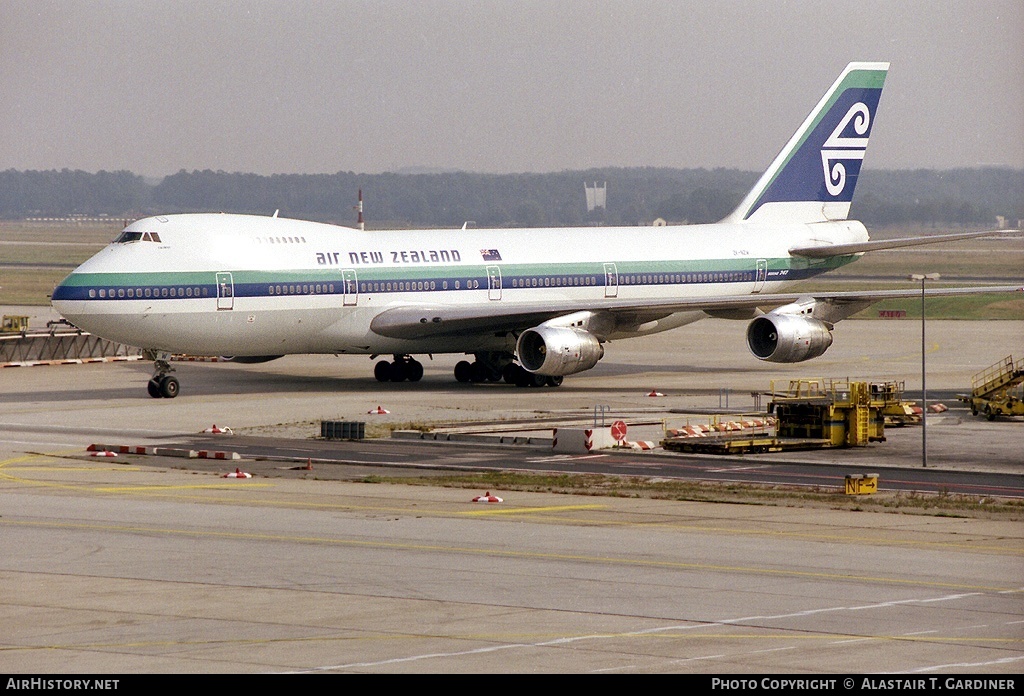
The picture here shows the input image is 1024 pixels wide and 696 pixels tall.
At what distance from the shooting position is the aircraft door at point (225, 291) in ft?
159

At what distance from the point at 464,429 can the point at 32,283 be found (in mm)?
83963

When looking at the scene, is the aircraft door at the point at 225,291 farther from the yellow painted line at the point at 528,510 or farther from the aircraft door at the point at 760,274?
the yellow painted line at the point at 528,510

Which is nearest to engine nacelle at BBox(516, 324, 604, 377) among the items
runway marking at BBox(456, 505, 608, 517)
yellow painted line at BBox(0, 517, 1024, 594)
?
runway marking at BBox(456, 505, 608, 517)

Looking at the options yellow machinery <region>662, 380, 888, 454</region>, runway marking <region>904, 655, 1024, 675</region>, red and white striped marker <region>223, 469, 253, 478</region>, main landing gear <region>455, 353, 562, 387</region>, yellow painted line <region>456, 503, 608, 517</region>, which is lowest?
runway marking <region>904, 655, 1024, 675</region>

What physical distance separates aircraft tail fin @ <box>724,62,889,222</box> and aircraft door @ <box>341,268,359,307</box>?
1810cm

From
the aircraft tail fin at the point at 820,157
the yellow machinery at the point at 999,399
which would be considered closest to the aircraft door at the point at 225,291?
the aircraft tail fin at the point at 820,157

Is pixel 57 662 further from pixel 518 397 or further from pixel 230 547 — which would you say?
pixel 518 397

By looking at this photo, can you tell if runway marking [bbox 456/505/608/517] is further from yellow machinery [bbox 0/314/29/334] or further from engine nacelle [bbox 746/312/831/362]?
yellow machinery [bbox 0/314/29/334]

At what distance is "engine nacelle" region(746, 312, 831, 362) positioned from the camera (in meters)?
50.3

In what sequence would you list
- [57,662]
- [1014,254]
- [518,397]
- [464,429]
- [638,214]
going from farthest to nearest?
[638,214] < [1014,254] < [518,397] < [464,429] < [57,662]

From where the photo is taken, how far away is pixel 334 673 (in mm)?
16484
